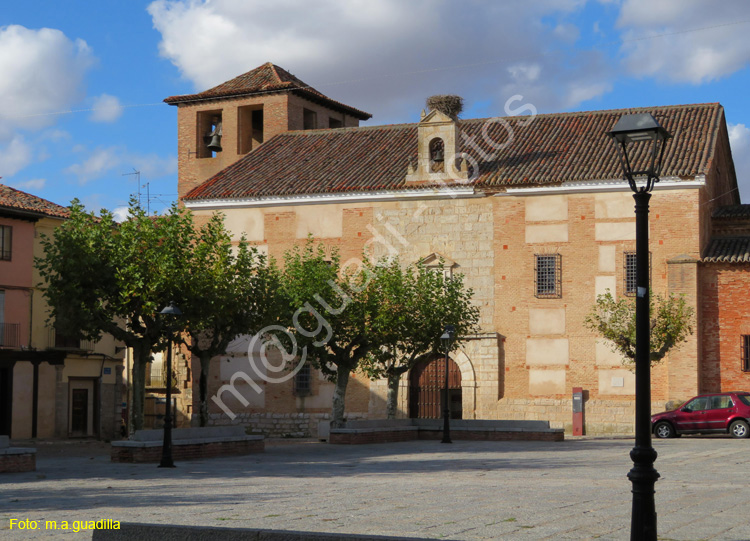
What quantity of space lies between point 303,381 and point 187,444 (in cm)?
1637

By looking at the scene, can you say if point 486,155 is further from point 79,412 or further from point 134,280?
point 79,412

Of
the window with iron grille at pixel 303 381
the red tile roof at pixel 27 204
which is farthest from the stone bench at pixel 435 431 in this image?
the red tile roof at pixel 27 204

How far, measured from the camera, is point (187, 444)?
21219 millimetres

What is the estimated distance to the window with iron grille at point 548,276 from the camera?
3441cm

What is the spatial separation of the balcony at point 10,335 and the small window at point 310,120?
633 inches

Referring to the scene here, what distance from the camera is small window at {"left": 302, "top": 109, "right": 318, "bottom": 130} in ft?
150

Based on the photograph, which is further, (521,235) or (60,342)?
(60,342)

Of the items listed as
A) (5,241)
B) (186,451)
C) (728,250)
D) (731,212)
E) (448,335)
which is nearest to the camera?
(186,451)

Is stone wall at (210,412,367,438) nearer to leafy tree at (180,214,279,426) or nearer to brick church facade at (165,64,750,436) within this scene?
brick church facade at (165,64,750,436)

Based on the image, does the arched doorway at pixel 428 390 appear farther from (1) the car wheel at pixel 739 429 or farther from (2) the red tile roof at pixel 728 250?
(1) the car wheel at pixel 739 429

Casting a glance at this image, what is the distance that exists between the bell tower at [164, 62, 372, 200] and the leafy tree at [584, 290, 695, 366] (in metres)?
17.5

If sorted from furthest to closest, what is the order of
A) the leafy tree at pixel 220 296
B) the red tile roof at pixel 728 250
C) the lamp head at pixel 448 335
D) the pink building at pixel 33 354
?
1. the pink building at pixel 33 354
2. the red tile roof at pixel 728 250
3. the lamp head at pixel 448 335
4. the leafy tree at pixel 220 296

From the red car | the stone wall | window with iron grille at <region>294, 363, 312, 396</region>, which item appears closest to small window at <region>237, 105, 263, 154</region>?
window with iron grille at <region>294, 363, 312, 396</region>

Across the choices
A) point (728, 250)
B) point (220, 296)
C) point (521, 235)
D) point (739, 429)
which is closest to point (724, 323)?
point (728, 250)
